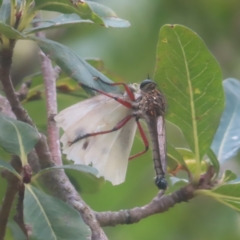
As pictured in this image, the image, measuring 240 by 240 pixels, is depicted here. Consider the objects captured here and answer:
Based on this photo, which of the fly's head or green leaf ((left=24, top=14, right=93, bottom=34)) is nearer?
green leaf ((left=24, top=14, right=93, bottom=34))

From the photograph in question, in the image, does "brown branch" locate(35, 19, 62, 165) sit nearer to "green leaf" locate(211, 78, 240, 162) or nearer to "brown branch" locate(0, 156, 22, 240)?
"brown branch" locate(0, 156, 22, 240)

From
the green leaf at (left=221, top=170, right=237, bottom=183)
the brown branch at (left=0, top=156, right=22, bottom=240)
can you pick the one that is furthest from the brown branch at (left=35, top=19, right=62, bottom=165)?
the green leaf at (left=221, top=170, right=237, bottom=183)

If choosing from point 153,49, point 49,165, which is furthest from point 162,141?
point 153,49

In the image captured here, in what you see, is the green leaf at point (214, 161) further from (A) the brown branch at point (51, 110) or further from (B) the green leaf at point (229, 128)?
(A) the brown branch at point (51, 110)

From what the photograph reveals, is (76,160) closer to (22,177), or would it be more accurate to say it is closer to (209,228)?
(22,177)

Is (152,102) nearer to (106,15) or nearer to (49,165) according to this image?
(106,15)

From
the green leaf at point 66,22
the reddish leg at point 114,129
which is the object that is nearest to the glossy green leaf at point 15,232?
the reddish leg at point 114,129
